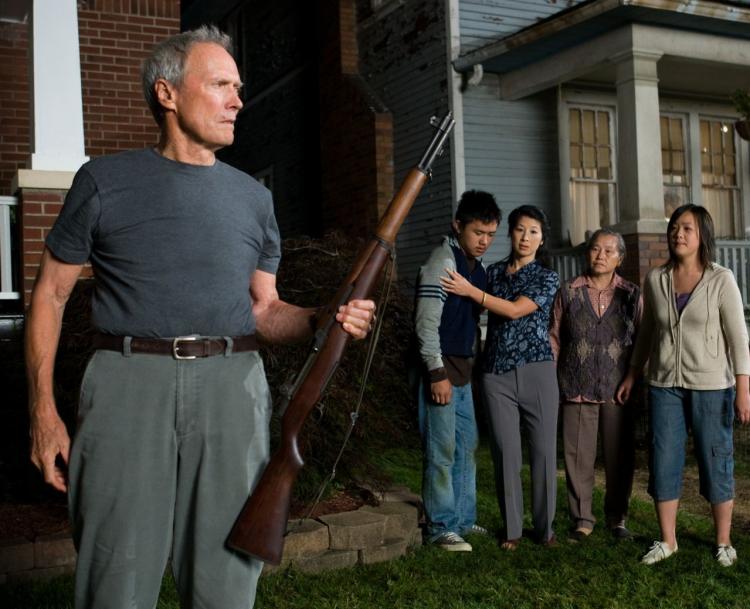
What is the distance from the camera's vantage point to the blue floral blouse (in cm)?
495

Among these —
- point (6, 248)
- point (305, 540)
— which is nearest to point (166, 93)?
point (305, 540)

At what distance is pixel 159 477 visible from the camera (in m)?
2.32

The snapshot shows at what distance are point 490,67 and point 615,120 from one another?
2038 mm

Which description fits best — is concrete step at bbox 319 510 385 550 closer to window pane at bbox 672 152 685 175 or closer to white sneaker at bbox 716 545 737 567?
white sneaker at bbox 716 545 737 567

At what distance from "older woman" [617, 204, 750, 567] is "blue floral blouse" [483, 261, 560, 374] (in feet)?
1.90

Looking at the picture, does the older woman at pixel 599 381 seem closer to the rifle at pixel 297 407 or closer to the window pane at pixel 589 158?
the rifle at pixel 297 407

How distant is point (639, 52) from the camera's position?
31.2 ft

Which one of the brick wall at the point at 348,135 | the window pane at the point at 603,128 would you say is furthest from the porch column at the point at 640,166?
the brick wall at the point at 348,135

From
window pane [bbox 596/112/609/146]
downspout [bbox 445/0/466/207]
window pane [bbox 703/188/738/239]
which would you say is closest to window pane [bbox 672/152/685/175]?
window pane [bbox 703/188/738/239]

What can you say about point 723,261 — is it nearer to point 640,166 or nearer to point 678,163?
Result: point 640,166

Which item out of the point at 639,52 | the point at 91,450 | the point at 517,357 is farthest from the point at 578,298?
the point at 639,52

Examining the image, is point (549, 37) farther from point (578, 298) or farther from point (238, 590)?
point (238, 590)

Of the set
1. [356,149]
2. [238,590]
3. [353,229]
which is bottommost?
[238,590]

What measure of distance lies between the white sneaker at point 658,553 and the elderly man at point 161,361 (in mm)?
2803
